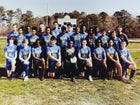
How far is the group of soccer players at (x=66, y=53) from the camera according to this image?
12156 millimetres

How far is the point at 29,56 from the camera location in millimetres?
12172

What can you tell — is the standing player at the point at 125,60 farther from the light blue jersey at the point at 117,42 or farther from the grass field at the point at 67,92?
the grass field at the point at 67,92

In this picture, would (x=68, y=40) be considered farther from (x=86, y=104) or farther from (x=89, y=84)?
(x=86, y=104)

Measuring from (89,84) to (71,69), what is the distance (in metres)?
0.84

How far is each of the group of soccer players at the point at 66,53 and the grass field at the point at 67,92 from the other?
0.42m

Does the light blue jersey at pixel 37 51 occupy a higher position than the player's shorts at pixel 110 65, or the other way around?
the light blue jersey at pixel 37 51

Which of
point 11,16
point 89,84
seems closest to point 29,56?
point 89,84

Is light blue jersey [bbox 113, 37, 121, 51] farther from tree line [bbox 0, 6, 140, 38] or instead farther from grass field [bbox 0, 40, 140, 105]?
tree line [bbox 0, 6, 140, 38]

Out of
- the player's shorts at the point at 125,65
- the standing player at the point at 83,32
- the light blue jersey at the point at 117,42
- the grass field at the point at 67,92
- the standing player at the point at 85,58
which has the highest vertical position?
the standing player at the point at 83,32

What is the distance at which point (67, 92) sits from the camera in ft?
35.7

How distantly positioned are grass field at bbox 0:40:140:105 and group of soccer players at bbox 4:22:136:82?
415mm

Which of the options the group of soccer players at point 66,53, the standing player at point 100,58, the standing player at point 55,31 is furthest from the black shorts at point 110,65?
the standing player at point 55,31

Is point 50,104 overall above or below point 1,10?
below

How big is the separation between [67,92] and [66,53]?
5.88 feet
